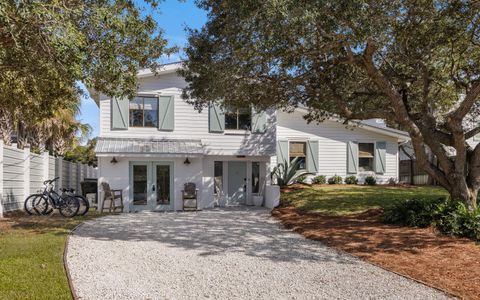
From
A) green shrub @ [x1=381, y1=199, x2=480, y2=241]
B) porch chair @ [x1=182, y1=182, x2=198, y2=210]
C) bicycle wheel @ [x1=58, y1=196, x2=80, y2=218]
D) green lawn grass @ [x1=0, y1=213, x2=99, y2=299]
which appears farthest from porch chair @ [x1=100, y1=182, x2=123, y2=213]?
green shrub @ [x1=381, y1=199, x2=480, y2=241]

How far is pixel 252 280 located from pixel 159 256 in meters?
2.17

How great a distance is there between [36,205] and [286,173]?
9.60m

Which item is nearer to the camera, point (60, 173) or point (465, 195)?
point (465, 195)

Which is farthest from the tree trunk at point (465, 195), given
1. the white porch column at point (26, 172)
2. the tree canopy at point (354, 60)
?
the white porch column at point (26, 172)

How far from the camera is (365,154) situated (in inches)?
819

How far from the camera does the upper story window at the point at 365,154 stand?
20797mm

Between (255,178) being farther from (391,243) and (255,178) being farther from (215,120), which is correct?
(391,243)

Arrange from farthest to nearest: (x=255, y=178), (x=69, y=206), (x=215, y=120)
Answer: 1. (x=255, y=178)
2. (x=215, y=120)
3. (x=69, y=206)

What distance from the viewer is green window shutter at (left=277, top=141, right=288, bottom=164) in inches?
775

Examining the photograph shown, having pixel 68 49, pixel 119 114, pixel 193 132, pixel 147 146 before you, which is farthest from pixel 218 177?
pixel 68 49

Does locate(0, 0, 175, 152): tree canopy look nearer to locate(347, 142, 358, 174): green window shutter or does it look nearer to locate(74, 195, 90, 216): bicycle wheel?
locate(74, 195, 90, 216): bicycle wheel

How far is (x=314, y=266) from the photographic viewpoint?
7.04 meters

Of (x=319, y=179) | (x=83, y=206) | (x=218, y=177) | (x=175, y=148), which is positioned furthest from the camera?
(x=319, y=179)

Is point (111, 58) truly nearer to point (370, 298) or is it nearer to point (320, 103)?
point (370, 298)
